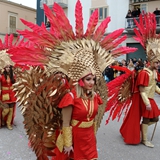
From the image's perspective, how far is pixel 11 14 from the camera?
82.9ft

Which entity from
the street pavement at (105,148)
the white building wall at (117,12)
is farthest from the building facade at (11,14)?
the street pavement at (105,148)

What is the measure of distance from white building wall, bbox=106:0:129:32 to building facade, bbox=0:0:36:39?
1119 cm

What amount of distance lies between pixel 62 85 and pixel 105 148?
2018 millimetres

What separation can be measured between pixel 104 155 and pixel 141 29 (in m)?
2.10

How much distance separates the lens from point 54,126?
2416mm

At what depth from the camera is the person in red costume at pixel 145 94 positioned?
3.72 m

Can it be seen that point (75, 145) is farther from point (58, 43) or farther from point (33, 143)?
point (58, 43)

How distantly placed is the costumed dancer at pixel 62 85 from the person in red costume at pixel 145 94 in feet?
4.84

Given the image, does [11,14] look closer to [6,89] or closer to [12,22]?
[12,22]

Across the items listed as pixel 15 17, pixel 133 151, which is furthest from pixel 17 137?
pixel 15 17

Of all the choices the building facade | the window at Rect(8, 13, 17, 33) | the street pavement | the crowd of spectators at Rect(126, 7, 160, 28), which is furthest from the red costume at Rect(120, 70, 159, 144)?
the window at Rect(8, 13, 17, 33)

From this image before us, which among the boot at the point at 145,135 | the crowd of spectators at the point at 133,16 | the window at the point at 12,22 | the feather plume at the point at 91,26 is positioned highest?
the window at the point at 12,22

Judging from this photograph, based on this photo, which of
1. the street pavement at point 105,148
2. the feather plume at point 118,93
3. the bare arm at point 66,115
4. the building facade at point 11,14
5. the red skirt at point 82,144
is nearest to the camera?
the bare arm at point 66,115

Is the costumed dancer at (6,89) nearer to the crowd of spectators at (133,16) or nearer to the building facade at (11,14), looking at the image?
the crowd of spectators at (133,16)
